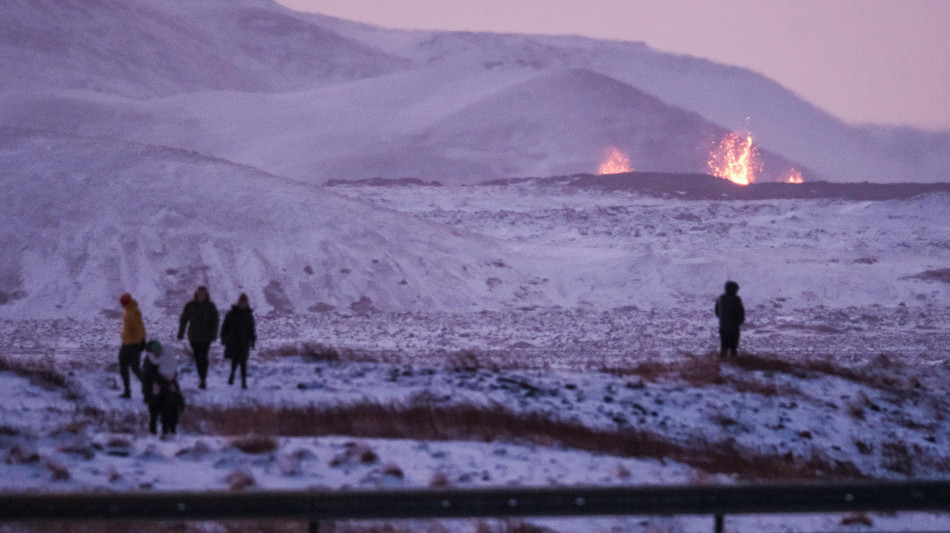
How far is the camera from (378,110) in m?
92.1

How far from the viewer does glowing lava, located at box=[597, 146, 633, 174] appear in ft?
271

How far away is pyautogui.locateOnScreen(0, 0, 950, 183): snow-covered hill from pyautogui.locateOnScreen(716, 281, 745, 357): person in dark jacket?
6251 cm

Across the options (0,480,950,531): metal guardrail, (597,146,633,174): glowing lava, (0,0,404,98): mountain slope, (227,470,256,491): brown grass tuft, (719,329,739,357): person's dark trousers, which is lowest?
(227,470,256,491): brown grass tuft

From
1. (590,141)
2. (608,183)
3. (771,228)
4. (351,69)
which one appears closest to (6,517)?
(771,228)

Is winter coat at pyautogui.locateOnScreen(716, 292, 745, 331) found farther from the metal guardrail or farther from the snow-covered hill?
the snow-covered hill

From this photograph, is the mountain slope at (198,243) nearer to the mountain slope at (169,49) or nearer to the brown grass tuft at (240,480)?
the brown grass tuft at (240,480)

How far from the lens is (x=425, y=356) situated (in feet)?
62.8

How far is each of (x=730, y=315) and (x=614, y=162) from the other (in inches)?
2824

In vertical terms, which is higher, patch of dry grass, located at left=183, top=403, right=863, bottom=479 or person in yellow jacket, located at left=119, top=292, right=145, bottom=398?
person in yellow jacket, located at left=119, top=292, right=145, bottom=398

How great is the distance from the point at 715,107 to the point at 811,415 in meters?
109

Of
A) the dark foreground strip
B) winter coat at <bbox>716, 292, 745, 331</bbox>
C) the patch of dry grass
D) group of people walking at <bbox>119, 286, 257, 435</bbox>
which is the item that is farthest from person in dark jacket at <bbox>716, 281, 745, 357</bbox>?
the dark foreground strip

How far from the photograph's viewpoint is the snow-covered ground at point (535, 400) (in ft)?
24.6

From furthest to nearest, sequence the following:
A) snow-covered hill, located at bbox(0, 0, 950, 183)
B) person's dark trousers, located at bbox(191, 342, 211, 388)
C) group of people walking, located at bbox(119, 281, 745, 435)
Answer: snow-covered hill, located at bbox(0, 0, 950, 183) < person's dark trousers, located at bbox(191, 342, 211, 388) < group of people walking, located at bbox(119, 281, 745, 435)

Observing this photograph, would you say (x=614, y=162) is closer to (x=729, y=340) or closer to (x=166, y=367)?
(x=729, y=340)
